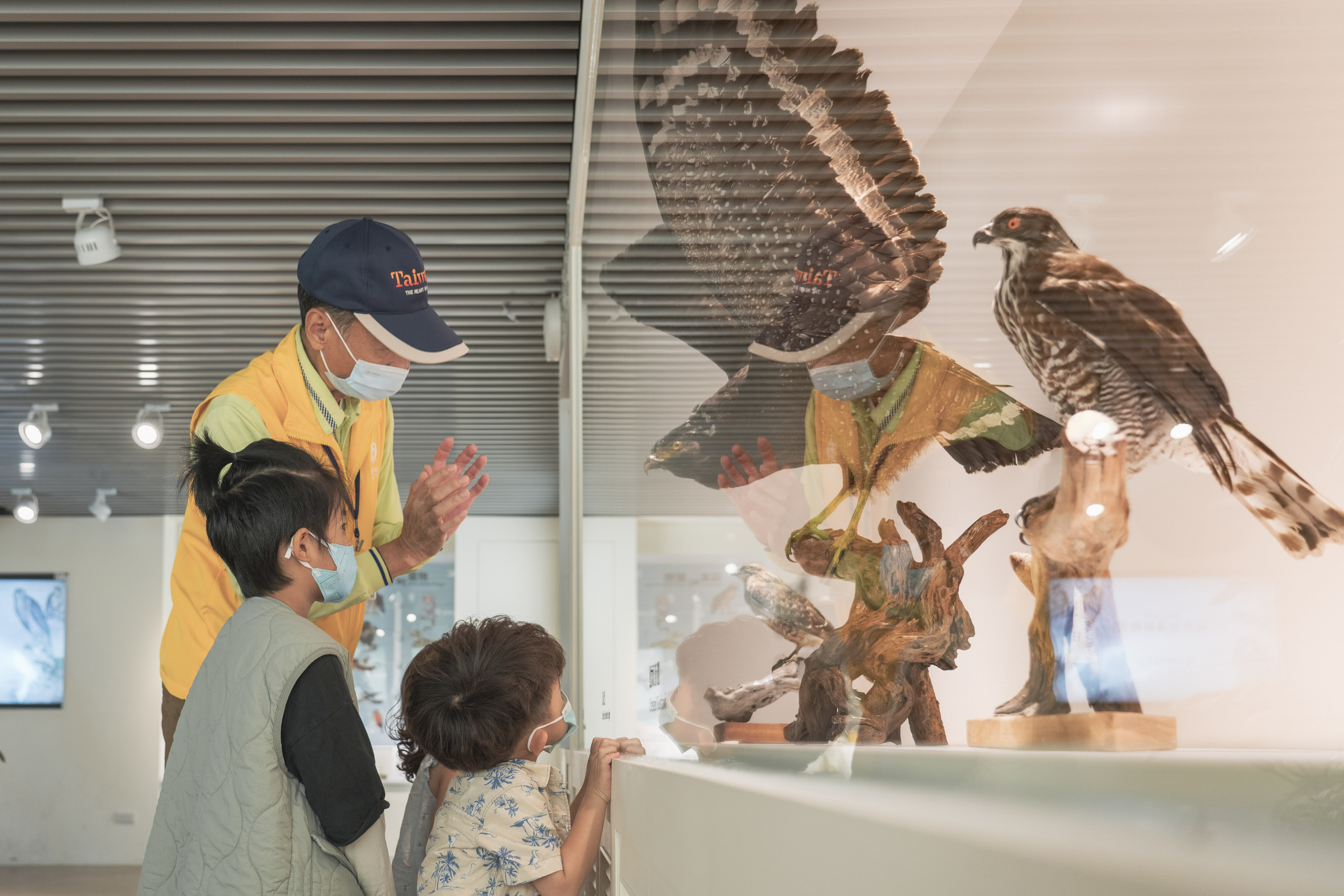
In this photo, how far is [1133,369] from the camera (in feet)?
0.55

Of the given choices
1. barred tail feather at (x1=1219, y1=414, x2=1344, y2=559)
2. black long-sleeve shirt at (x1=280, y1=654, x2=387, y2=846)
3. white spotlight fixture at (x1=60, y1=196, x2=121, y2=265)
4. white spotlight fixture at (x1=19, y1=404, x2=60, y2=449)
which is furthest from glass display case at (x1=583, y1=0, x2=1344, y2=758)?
white spotlight fixture at (x1=19, y1=404, x2=60, y2=449)

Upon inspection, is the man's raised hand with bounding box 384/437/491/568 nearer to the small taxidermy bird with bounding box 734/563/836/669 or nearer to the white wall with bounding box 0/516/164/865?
the small taxidermy bird with bounding box 734/563/836/669

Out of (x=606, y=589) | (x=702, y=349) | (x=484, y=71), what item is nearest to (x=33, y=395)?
(x=484, y=71)

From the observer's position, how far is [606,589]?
1.57 metres

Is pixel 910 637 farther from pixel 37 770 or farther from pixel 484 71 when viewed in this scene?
pixel 37 770

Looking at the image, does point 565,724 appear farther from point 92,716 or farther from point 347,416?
point 92,716

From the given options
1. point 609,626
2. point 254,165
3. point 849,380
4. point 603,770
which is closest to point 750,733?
point 849,380

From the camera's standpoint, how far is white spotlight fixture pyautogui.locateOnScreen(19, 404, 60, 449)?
14.5 ft

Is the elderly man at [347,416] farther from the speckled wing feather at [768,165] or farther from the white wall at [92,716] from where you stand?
the white wall at [92,716]

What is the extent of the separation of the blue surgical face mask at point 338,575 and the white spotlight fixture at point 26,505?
21.0ft

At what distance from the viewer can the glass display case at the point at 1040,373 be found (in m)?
0.13

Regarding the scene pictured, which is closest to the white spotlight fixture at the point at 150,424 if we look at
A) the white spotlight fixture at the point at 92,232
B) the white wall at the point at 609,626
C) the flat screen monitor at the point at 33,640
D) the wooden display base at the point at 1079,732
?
the white spotlight fixture at the point at 92,232

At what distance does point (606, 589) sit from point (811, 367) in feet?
3.89

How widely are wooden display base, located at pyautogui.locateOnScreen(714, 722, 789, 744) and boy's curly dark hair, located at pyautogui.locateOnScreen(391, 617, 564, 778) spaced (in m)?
0.58
